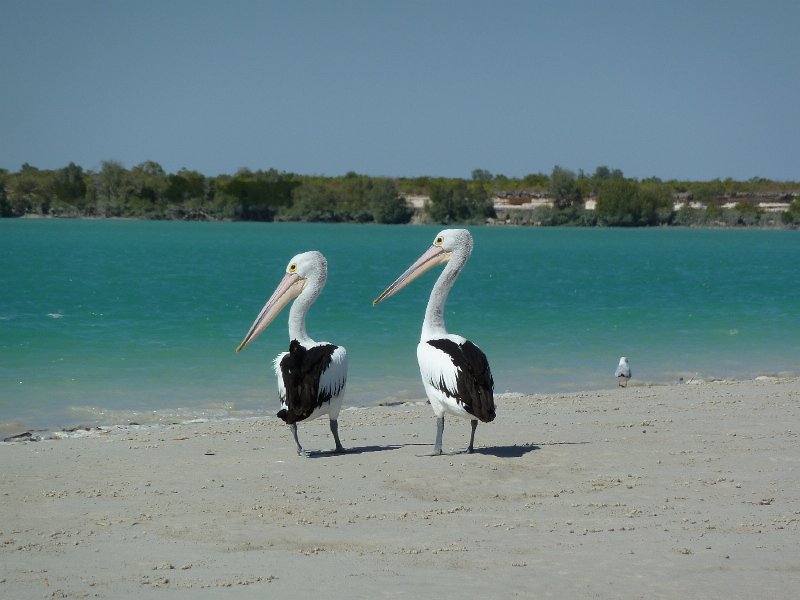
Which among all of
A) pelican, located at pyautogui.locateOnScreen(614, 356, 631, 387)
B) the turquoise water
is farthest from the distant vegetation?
pelican, located at pyautogui.locateOnScreen(614, 356, 631, 387)

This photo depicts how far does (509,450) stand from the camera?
22.8 feet

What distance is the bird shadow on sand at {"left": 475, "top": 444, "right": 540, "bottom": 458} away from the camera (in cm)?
673

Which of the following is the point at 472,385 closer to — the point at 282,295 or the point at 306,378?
the point at 306,378

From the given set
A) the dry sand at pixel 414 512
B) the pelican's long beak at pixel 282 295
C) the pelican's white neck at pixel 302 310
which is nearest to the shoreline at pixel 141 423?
the dry sand at pixel 414 512

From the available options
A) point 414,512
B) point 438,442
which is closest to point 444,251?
point 438,442

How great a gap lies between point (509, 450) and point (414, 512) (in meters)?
1.65

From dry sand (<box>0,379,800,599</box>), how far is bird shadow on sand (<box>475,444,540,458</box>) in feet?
0.13

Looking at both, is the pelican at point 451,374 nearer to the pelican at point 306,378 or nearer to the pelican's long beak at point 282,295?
the pelican at point 306,378

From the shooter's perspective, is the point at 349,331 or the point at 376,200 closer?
the point at 349,331

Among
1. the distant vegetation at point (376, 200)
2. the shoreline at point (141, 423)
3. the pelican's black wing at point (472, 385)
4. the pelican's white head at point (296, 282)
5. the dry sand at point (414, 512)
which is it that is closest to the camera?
the dry sand at point (414, 512)

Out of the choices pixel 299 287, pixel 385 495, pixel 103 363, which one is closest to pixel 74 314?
pixel 103 363

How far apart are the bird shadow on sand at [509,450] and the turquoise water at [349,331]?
325 cm

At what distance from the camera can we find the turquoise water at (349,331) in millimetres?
10797

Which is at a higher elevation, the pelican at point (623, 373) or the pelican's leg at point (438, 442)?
the pelican's leg at point (438, 442)
